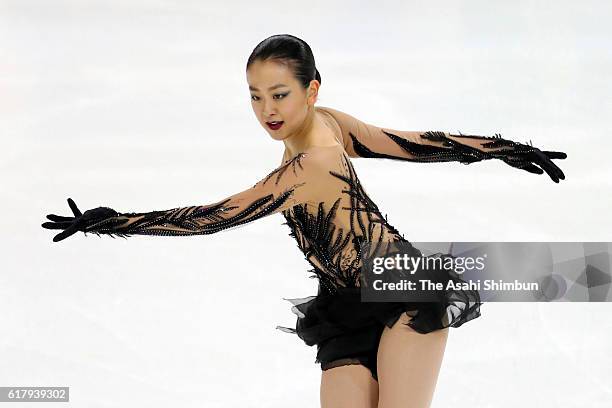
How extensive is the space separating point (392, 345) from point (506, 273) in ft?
2.70

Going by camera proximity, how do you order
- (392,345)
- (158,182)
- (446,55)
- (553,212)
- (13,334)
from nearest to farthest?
(392,345), (13,334), (553,212), (158,182), (446,55)

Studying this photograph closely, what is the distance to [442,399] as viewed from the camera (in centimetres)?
390

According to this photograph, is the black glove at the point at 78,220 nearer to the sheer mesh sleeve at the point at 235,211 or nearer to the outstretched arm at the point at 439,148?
the sheer mesh sleeve at the point at 235,211

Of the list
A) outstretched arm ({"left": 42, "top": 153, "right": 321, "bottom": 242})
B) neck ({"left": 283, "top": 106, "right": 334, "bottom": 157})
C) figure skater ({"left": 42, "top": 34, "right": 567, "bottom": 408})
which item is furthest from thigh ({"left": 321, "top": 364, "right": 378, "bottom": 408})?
neck ({"left": 283, "top": 106, "right": 334, "bottom": 157})

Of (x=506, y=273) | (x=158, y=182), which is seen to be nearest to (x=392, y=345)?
(x=506, y=273)

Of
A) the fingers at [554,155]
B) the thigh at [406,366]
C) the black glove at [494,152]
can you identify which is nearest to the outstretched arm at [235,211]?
the thigh at [406,366]

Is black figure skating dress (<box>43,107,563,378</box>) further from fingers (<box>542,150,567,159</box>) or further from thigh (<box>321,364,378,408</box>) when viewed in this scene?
fingers (<box>542,150,567,159</box>)

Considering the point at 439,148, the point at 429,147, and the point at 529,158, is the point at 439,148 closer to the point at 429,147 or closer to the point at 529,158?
the point at 429,147

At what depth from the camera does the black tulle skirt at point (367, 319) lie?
263cm

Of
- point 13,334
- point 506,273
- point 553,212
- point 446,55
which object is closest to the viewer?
point 506,273

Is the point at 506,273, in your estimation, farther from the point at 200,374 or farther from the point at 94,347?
the point at 94,347

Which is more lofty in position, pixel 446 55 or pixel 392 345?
pixel 446 55

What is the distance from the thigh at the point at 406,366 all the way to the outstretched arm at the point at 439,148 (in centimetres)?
67

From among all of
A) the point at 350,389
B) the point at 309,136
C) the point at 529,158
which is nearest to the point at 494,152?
the point at 529,158
